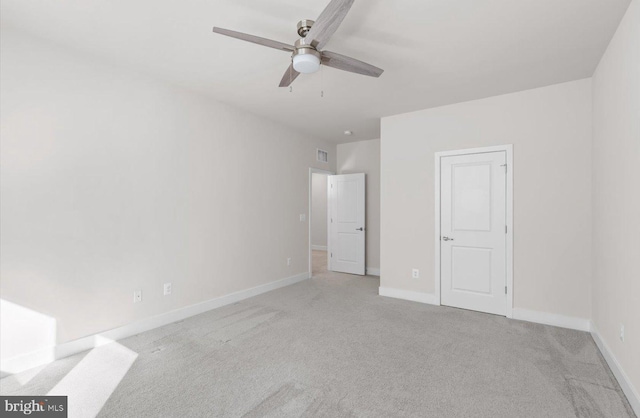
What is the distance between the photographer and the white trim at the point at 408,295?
4258 millimetres

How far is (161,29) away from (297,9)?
1.14 meters

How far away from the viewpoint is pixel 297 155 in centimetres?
550

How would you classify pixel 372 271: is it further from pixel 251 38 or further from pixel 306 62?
pixel 251 38

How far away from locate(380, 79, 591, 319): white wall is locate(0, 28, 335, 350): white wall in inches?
98.6

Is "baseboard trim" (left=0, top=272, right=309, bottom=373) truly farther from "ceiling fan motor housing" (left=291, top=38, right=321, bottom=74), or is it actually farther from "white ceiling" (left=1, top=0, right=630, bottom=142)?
"ceiling fan motor housing" (left=291, top=38, right=321, bottom=74)

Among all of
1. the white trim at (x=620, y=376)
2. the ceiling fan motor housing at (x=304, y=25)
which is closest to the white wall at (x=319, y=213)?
the white trim at (x=620, y=376)

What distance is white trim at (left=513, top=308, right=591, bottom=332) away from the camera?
3312mm

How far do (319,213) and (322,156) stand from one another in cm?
376

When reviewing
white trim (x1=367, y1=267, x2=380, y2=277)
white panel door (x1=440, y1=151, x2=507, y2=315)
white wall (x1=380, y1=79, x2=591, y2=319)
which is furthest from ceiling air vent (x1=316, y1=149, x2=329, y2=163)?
white panel door (x1=440, y1=151, x2=507, y2=315)

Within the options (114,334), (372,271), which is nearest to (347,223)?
(372,271)

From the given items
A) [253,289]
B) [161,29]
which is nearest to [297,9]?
[161,29]

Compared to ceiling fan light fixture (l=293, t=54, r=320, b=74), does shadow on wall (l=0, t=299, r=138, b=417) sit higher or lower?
lower

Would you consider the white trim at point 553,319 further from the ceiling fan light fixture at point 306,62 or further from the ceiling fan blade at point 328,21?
the ceiling fan blade at point 328,21

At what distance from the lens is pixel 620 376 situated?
227 cm
